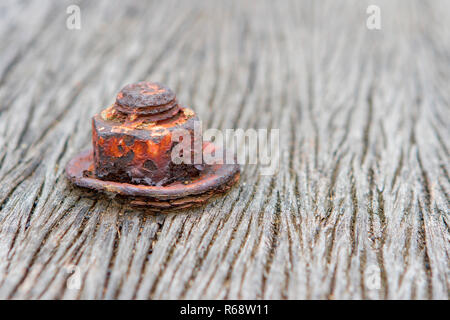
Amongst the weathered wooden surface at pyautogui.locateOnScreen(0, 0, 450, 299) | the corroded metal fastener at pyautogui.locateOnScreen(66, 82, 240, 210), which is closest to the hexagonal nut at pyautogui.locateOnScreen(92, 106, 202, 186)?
the corroded metal fastener at pyautogui.locateOnScreen(66, 82, 240, 210)

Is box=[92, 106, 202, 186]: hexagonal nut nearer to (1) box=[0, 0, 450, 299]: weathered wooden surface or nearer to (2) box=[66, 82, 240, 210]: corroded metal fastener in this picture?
(2) box=[66, 82, 240, 210]: corroded metal fastener

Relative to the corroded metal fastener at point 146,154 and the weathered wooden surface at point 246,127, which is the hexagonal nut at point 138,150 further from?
the weathered wooden surface at point 246,127

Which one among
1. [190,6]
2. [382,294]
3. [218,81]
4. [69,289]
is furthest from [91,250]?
[190,6]

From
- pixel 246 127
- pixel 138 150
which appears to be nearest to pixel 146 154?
pixel 138 150

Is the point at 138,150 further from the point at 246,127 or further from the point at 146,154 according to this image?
the point at 246,127

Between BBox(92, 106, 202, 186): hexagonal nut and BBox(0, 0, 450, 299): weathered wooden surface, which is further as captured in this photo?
BBox(92, 106, 202, 186): hexagonal nut

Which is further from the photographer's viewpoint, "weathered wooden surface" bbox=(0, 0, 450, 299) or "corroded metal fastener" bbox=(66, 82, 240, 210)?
"corroded metal fastener" bbox=(66, 82, 240, 210)
